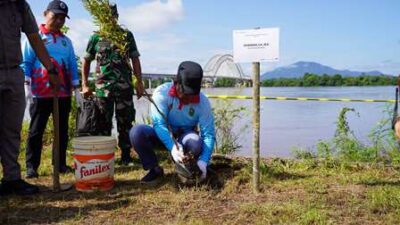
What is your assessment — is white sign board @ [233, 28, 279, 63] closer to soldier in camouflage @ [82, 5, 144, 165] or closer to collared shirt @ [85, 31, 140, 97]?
soldier in camouflage @ [82, 5, 144, 165]

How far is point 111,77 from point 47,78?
672mm

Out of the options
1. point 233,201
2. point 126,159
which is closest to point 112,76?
point 126,159

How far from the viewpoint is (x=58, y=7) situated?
4.43m

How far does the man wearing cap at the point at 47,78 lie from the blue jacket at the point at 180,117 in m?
1.04

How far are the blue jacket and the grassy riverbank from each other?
39 centimetres

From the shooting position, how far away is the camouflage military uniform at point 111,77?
487cm

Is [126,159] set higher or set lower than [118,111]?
lower

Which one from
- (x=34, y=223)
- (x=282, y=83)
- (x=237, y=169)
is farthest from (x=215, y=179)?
(x=282, y=83)

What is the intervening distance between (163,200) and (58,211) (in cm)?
81

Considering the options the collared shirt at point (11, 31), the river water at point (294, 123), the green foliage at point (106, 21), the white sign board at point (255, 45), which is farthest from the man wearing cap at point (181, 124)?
the river water at point (294, 123)

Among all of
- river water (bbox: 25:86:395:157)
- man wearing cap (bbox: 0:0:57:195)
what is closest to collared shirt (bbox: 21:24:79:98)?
man wearing cap (bbox: 0:0:57:195)

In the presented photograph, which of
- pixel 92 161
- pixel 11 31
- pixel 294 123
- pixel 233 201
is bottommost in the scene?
pixel 233 201

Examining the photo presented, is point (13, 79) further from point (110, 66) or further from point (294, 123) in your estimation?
point (294, 123)

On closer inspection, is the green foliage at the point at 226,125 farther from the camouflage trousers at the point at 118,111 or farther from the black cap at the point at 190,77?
the black cap at the point at 190,77
